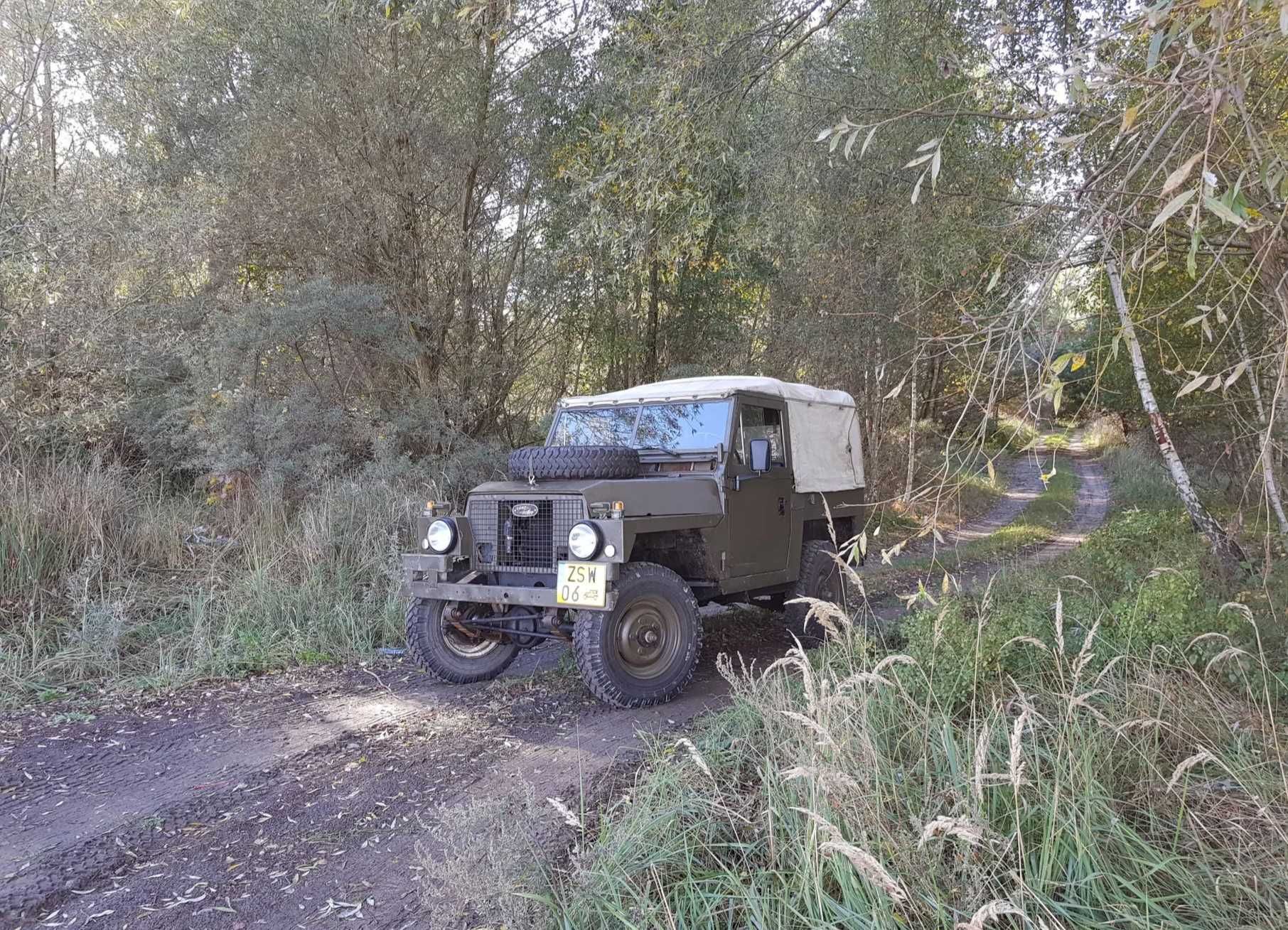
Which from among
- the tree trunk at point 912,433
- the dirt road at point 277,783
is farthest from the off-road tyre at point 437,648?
the tree trunk at point 912,433

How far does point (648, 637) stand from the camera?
5262mm

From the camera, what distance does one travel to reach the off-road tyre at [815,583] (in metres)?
6.84

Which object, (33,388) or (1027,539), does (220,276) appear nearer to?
(33,388)

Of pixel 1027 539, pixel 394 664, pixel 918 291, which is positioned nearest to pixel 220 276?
pixel 394 664

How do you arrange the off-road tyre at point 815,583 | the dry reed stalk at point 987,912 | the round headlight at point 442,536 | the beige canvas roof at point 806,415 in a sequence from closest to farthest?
1. the dry reed stalk at point 987,912
2. the round headlight at point 442,536
3. the beige canvas roof at point 806,415
4. the off-road tyre at point 815,583

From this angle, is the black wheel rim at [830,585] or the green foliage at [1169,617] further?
the black wheel rim at [830,585]

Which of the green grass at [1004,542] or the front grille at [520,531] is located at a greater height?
the front grille at [520,531]

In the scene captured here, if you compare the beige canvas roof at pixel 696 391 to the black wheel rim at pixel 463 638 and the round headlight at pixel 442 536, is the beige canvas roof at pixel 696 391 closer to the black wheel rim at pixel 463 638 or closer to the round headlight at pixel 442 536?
the round headlight at pixel 442 536

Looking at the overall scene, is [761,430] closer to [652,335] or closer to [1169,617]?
[1169,617]

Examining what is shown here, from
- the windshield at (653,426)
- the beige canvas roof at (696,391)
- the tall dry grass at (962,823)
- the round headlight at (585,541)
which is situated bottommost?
the tall dry grass at (962,823)

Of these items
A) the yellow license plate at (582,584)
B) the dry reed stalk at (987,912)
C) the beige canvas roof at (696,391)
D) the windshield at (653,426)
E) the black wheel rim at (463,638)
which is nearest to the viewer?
the dry reed stalk at (987,912)

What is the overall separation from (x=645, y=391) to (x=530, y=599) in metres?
2.14

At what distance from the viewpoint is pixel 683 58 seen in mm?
6160

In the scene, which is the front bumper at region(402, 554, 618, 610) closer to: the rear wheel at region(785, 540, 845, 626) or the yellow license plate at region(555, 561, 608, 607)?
the yellow license plate at region(555, 561, 608, 607)
